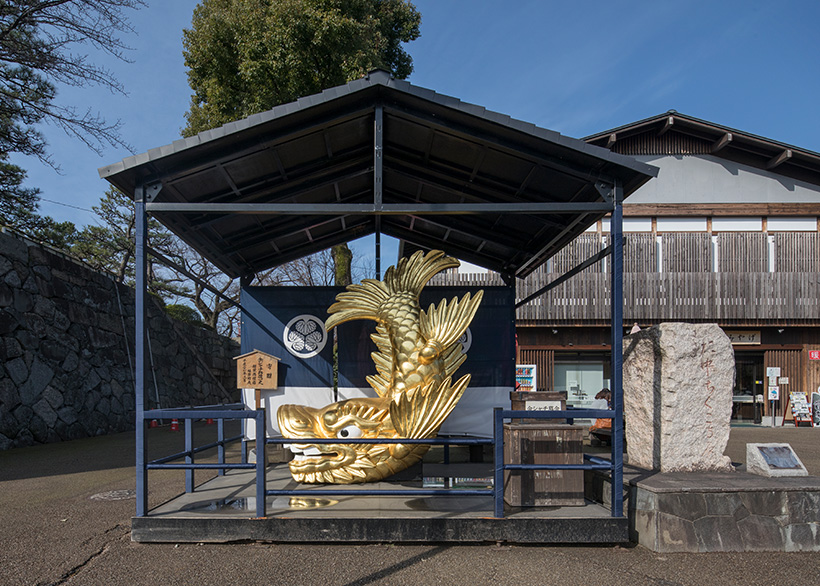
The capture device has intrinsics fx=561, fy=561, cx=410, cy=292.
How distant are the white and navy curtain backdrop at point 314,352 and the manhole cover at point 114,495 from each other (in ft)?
6.45

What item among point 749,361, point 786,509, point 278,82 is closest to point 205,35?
point 278,82

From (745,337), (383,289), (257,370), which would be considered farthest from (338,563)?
(745,337)

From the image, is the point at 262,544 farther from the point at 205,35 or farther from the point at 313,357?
the point at 205,35

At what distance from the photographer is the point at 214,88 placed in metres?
14.2

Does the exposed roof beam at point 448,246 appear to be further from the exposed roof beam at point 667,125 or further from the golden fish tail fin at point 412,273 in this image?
the exposed roof beam at point 667,125

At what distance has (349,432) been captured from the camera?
6.64m

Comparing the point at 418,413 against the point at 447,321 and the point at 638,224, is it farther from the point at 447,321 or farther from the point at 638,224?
the point at 638,224

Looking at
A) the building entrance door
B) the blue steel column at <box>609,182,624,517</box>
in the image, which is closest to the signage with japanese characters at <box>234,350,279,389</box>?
the blue steel column at <box>609,182,624,517</box>

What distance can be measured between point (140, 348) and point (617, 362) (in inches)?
177

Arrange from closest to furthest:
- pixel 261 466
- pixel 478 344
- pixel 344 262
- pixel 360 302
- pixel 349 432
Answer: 1. pixel 261 466
2. pixel 349 432
3. pixel 360 302
4. pixel 478 344
5. pixel 344 262

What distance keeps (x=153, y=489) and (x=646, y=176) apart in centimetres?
746

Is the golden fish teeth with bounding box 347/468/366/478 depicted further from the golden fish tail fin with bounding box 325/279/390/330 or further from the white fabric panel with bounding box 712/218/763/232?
the white fabric panel with bounding box 712/218/763/232

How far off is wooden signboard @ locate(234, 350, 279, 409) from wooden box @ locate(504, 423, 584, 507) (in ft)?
13.3

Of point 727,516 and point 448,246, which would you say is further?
point 448,246
